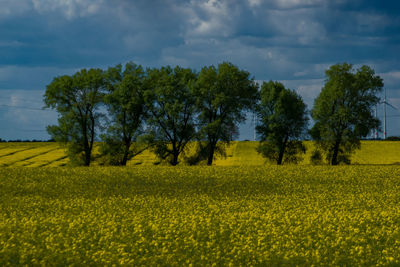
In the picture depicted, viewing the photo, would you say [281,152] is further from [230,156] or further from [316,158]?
[230,156]

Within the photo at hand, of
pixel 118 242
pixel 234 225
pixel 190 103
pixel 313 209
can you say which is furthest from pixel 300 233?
pixel 190 103

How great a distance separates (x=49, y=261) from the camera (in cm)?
1321

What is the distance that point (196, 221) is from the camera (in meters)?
19.8

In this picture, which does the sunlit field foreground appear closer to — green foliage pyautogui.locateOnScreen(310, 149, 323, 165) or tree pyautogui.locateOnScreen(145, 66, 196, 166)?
tree pyautogui.locateOnScreen(145, 66, 196, 166)

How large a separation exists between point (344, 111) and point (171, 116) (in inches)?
1025

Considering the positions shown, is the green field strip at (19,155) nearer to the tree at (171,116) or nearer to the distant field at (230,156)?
the distant field at (230,156)

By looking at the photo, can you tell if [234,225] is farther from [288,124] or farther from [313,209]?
[288,124]

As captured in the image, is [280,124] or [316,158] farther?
[316,158]

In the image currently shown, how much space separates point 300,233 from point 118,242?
7.08 metres

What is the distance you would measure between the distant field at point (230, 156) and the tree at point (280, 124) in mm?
7164

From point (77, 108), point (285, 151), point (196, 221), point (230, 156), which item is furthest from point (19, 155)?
point (196, 221)

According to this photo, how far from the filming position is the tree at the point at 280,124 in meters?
67.2

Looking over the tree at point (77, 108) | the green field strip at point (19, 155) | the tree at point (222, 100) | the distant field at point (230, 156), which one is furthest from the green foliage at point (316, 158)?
the green field strip at point (19, 155)

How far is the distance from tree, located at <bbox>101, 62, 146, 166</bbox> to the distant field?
877cm
